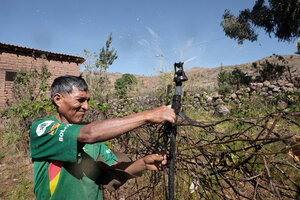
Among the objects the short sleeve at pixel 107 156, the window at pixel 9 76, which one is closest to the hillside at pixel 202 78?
the short sleeve at pixel 107 156

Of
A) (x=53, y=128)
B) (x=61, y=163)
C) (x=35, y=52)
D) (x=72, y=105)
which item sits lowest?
(x=61, y=163)

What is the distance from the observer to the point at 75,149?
1.03 meters

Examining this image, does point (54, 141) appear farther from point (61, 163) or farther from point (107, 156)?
point (107, 156)

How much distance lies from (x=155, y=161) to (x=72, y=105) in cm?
88

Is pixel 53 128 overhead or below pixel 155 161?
overhead

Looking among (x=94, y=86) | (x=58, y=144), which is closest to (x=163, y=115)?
(x=58, y=144)

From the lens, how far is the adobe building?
391 inches

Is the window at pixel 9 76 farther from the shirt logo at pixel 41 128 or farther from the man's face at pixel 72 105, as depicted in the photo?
the shirt logo at pixel 41 128

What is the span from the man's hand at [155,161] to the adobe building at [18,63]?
962 cm

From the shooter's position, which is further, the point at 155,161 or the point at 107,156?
the point at 107,156

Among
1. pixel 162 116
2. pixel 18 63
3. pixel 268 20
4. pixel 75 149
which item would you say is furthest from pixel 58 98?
Result: pixel 268 20

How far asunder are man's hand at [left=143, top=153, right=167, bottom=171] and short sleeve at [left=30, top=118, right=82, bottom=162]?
0.62 metres

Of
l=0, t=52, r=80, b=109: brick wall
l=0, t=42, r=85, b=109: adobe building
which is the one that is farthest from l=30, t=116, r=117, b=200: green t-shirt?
l=0, t=52, r=80, b=109: brick wall

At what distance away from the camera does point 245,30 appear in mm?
13281
